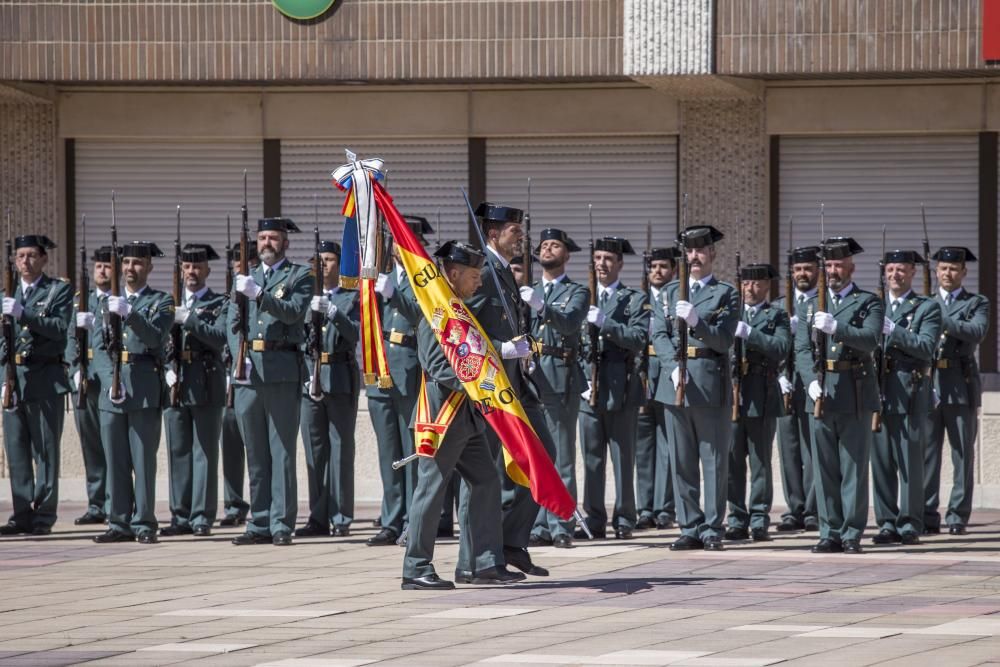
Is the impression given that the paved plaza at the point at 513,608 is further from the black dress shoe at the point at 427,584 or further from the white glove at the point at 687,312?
the white glove at the point at 687,312

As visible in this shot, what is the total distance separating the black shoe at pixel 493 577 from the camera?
10.4 metres

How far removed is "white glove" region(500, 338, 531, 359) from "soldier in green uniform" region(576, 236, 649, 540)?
280 cm

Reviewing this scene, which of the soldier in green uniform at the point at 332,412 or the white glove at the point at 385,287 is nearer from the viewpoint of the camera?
the white glove at the point at 385,287

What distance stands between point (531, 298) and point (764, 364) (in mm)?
2271

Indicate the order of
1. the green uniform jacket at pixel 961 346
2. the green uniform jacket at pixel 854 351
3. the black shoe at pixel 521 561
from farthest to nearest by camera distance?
the green uniform jacket at pixel 961 346
the green uniform jacket at pixel 854 351
the black shoe at pixel 521 561

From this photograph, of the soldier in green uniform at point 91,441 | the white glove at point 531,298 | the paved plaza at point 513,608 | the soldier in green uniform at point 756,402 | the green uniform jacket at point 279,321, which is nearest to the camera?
the paved plaza at point 513,608

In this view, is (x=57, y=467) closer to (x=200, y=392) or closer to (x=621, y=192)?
(x=200, y=392)

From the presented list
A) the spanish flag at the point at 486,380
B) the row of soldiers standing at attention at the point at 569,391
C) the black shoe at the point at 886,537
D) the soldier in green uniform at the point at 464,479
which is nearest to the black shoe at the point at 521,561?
the row of soldiers standing at attention at the point at 569,391

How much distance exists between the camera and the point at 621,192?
59.9 feet

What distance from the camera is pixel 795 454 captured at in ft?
46.3

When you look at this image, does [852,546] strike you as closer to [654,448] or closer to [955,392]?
[955,392]

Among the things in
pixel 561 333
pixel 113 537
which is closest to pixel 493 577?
pixel 561 333

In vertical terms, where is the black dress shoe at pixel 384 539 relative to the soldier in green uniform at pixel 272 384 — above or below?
below

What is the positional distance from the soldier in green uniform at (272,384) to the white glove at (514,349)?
104 inches
